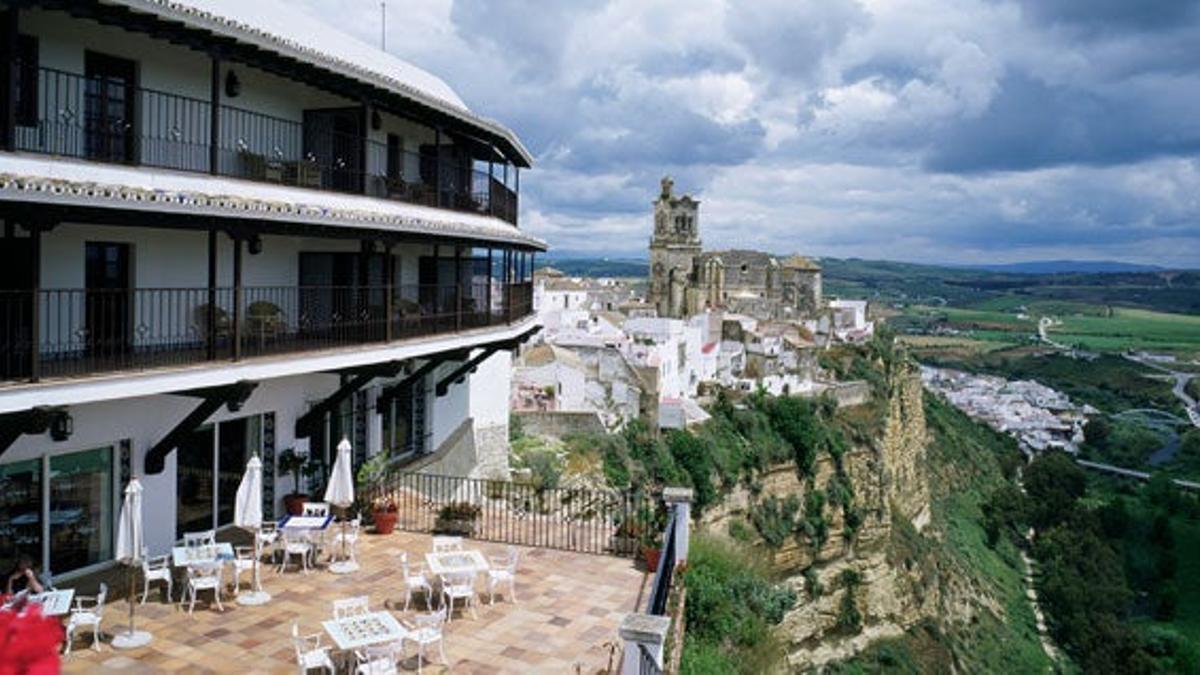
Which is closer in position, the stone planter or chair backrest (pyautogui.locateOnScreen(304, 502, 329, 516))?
chair backrest (pyautogui.locateOnScreen(304, 502, 329, 516))

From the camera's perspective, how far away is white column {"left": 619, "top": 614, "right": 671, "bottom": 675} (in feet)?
30.7

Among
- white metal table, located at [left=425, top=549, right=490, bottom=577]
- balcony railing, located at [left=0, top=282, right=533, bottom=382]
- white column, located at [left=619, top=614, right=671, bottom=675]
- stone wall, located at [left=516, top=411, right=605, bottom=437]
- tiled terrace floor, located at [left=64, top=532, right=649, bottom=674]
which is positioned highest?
balcony railing, located at [left=0, top=282, right=533, bottom=382]

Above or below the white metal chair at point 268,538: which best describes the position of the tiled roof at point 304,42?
above

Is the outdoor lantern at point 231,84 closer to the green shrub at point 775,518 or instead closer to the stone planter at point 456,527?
the stone planter at point 456,527

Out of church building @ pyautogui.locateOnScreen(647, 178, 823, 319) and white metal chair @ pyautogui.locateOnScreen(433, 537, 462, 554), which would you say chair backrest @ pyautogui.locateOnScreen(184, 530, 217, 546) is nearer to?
white metal chair @ pyautogui.locateOnScreen(433, 537, 462, 554)

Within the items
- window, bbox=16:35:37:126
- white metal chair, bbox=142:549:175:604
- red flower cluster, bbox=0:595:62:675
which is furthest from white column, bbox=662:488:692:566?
red flower cluster, bbox=0:595:62:675

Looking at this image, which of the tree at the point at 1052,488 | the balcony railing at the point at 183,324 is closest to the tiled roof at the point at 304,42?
the balcony railing at the point at 183,324

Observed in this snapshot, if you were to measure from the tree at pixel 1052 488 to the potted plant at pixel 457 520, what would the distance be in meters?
72.6

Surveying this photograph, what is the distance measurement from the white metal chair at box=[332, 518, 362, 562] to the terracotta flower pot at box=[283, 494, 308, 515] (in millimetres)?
831

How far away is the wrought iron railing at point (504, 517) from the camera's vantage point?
17.2 m

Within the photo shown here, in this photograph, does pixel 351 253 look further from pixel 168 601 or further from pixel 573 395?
pixel 573 395

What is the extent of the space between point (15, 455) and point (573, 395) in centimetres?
2981

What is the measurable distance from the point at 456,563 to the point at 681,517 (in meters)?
3.93

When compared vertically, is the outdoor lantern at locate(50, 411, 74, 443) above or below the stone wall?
above
